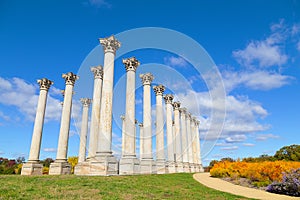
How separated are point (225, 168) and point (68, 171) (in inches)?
1030

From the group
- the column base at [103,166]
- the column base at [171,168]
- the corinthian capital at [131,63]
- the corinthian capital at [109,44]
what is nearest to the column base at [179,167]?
the column base at [171,168]

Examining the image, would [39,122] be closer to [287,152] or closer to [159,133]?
[159,133]

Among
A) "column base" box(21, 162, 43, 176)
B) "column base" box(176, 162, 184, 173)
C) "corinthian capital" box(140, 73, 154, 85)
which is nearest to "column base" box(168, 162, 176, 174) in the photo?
"column base" box(176, 162, 184, 173)

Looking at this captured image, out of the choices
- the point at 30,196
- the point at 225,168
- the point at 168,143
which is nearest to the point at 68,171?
the point at 168,143

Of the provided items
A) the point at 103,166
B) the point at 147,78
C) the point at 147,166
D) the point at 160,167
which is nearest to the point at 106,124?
the point at 103,166

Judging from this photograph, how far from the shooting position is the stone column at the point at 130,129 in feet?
87.1

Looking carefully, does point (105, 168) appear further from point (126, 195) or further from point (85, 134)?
point (85, 134)

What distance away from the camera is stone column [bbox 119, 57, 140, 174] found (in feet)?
87.1

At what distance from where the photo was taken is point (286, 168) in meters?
24.6

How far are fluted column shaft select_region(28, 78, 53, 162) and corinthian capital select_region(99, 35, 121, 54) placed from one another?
15701 millimetres

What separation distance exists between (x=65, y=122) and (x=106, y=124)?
44.2 feet

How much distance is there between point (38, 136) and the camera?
35406mm

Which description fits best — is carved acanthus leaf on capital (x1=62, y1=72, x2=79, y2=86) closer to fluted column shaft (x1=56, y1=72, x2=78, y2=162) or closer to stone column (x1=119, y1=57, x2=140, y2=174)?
fluted column shaft (x1=56, y1=72, x2=78, y2=162)

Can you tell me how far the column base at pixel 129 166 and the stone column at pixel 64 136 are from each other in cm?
1178
